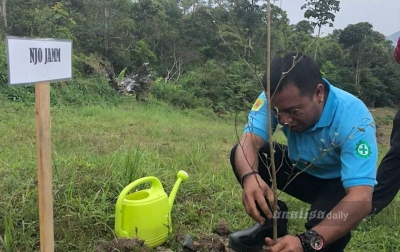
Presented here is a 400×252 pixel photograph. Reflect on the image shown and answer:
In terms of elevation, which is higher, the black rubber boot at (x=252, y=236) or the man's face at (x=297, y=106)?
the man's face at (x=297, y=106)

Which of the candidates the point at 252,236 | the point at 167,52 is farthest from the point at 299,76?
the point at 167,52

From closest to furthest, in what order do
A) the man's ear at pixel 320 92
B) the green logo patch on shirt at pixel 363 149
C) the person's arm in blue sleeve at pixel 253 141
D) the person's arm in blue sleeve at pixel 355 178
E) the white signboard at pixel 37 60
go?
1. the white signboard at pixel 37 60
2. the person's arm in blue sleeve at pixel 355 178
3. the green logo patch on shirt at pixel 363 149
4. the man's ear at pixel 320 92
5. the person's arm in blue sleeve at pixel 253 141

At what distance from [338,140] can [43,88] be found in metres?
1.16

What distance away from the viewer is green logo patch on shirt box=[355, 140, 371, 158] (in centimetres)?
156

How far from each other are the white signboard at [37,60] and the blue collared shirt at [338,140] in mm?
859

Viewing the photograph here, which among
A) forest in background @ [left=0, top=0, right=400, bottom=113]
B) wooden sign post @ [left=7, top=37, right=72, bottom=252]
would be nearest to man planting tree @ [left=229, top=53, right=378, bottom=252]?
wooden sign post @ [left=7, top=37, right=72, bottom=252]

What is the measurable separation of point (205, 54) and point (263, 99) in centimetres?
1526

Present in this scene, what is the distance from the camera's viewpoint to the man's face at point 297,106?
1613mm

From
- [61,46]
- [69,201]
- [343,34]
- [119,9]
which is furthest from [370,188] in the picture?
[343,34]

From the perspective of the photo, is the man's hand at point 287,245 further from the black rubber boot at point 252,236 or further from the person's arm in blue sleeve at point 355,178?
the black rubber boot at point 252,236

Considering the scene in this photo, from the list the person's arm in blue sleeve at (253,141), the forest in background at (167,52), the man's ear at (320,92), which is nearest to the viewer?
the man's ear at (320,92)

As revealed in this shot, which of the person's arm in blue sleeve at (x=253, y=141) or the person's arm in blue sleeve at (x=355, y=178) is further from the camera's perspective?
the person's arm in blue sleeve at (x=253, y=141)

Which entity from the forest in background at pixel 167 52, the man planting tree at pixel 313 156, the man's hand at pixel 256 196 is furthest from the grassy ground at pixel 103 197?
the forest in background at pixel 167 52

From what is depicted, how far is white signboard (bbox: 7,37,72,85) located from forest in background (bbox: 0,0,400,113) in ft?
17.8
